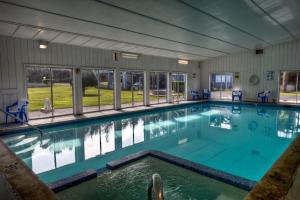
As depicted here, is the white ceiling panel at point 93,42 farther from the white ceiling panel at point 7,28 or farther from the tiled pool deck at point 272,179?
the tiled pool deck at point 272,179

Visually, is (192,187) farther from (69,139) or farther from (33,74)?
(33,74)

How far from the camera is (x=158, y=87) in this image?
39.3ft

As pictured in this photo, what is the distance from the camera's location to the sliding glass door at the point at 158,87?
38.1ft

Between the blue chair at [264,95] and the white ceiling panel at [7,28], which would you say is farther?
the blue chair at [264,95]

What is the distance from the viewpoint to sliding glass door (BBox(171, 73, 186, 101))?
42.1 feet

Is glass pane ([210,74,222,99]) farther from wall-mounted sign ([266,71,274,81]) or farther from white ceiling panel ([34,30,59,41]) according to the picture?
white ceiling panel ([34,30,59,41])

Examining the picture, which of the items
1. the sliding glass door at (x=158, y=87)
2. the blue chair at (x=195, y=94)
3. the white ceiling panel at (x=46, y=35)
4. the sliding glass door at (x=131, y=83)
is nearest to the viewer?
the white ceiling panel at (x=46, y=35)

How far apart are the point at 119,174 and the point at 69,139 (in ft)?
9.64

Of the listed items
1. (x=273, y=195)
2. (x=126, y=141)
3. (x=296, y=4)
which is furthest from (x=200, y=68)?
(x=273, y=195)

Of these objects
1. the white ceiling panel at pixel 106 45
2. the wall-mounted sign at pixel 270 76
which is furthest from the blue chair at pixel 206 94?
the white ceiling panel at pixel 106 45

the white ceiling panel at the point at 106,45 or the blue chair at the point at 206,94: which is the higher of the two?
the white ceiling panel at the point at 106,45

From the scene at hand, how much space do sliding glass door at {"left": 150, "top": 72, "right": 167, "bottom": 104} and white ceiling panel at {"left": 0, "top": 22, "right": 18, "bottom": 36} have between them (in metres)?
6.96

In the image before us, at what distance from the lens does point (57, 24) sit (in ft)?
18.0

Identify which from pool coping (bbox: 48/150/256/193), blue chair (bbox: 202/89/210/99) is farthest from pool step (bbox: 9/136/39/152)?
blue chair (bbox: 202/89/210/99)
